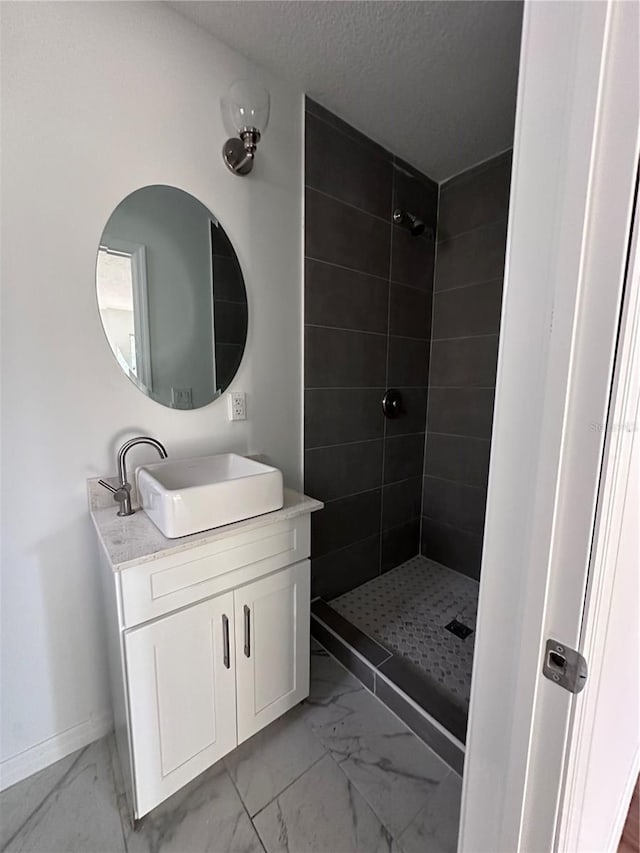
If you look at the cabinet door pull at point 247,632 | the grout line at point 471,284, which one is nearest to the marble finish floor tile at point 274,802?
the cabinet door pull at point 247,632

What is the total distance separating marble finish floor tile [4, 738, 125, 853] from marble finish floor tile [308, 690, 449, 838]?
2.21 feet

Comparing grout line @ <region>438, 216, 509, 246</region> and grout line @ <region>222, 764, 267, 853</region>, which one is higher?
grout line @ <region>438, 216, 509, 246</region>

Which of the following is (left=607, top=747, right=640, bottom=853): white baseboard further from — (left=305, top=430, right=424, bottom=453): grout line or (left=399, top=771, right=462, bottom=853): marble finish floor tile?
(left=305, top=430, right=424, bottom=453): grout line

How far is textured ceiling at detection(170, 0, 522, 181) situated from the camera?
1.23m

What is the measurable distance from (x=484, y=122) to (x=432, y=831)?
2.71 meters

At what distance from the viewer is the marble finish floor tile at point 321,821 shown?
1046 mm

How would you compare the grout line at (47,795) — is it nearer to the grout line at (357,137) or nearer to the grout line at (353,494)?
the grout line at (353,494)

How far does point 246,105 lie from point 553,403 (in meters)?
1.48

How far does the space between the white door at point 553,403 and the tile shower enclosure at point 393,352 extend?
4.30 feet

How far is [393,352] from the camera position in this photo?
7.02 ft

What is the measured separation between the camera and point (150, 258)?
4.42ft

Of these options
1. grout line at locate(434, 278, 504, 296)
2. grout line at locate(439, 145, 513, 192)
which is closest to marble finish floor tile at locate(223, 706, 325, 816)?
grout line at locate(434, 278, 504, 296)

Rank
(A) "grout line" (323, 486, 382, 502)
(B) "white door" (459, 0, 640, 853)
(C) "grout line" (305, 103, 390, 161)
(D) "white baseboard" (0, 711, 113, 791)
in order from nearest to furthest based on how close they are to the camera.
Result: (B) "white door" (459, 0, 640, 853)
(D) "white baseboard" (0, 711, 113, 791)
(C) "grout line" (305, 103, 390, 161)
(A) "grout line" (323, 486, 382, 502)

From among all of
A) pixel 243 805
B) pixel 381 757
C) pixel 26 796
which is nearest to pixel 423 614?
pixel 381 757
